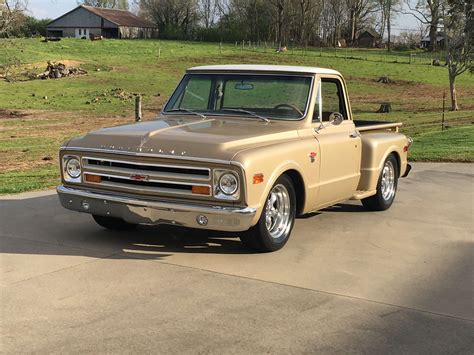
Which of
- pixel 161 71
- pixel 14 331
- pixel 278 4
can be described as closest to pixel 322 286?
pixel 14 331

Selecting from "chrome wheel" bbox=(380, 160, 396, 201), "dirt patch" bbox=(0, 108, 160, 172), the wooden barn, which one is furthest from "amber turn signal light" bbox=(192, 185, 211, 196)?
the wooden barn

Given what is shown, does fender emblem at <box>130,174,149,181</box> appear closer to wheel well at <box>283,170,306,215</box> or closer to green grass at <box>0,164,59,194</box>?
wheel well at <box>283,170,306,215</box>

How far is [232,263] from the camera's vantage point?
220 inches

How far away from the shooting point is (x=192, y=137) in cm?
565

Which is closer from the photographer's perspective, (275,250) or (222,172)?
(222,172)

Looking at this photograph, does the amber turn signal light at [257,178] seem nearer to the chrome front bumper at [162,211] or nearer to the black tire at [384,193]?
the chrome front bumper at [162,211]

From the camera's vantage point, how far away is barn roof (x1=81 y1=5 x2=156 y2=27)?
9506 centimetres

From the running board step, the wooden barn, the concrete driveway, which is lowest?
the concrete driveway

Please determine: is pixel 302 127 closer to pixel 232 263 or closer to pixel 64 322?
pixel 232 263

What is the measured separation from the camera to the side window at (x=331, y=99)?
7008 millimetres

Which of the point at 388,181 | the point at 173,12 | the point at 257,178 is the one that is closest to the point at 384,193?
the point at 388,181

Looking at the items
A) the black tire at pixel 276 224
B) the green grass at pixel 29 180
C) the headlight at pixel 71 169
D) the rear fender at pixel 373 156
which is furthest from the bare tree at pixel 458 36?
the headlight at pixel 71 169

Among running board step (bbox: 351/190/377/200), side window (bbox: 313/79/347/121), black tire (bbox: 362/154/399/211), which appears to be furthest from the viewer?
black tire (bbox: 362/154/399/211)

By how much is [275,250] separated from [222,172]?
113 centimetres
